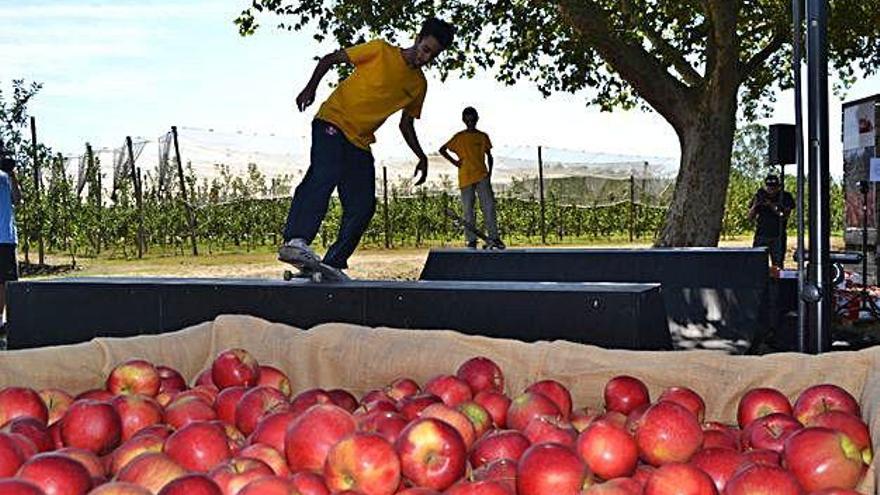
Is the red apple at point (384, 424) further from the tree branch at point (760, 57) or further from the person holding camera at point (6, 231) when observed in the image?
the tree branch at point (760, 57)

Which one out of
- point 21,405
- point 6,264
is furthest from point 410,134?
point 21,405

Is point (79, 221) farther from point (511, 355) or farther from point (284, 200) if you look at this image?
point (511, 355)

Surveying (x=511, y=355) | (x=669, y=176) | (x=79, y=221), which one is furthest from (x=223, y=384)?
(x=669, y=176)

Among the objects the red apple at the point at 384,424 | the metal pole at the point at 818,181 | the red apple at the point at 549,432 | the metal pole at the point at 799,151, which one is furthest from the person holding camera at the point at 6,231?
the red apple at the point at 549,432

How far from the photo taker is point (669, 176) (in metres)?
30.4

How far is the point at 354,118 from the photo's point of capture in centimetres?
633

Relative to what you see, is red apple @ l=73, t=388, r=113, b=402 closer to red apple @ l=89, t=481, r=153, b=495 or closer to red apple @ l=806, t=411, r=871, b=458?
red apple @ l=89, t=481, r=153, b=495

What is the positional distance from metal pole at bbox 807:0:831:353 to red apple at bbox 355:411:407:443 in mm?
3202

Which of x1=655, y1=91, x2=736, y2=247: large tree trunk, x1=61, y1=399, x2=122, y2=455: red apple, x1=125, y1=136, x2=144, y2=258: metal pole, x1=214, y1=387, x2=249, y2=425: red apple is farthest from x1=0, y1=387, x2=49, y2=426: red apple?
x1=125, y1=136, x2=144, y2=258: metal pole

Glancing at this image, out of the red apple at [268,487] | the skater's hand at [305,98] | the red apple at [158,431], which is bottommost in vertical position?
the red apple at [158,431]

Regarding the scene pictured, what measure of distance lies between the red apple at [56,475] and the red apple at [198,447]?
0.20 metres

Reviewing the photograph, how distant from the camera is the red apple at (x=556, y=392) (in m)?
2.67

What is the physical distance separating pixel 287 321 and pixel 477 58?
12961 mm

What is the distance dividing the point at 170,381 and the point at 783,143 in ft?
11.9
